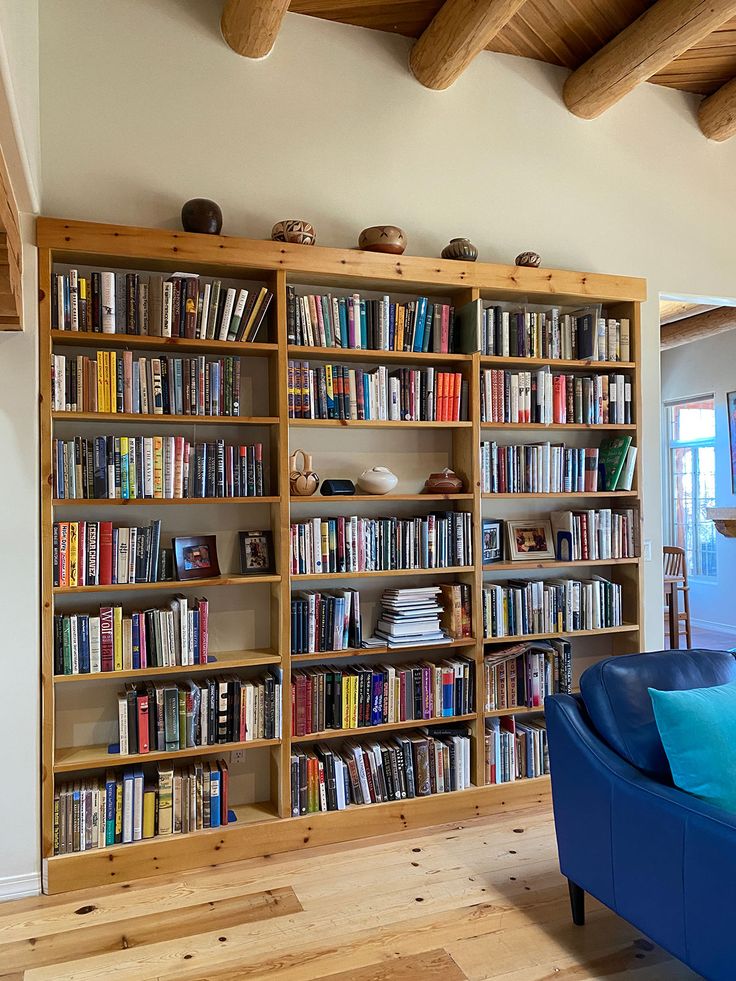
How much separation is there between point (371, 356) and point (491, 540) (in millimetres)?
1047

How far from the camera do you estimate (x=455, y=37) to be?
3109mm

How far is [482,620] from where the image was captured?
3.35 metres

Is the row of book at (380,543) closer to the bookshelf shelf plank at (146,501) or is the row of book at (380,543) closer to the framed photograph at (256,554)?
the framed photograph at (256,554)

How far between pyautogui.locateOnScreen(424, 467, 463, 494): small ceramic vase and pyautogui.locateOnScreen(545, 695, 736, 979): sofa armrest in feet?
3.76

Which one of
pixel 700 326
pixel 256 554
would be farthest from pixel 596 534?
pixel 700 326

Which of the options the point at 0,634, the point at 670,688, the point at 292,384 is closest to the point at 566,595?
the point at 670,688

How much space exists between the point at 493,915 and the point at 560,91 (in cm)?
371

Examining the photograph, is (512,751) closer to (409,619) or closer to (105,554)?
(409,619)

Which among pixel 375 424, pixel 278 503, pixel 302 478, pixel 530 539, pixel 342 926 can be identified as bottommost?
pixel 342 926

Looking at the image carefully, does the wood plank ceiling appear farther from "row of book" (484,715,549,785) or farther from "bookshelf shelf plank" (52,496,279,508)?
"row of book" (484,715,549,785)

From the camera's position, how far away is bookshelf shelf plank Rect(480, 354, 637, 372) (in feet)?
11.1

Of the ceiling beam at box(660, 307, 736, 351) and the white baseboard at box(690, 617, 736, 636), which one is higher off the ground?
the ceiling beam at box(660, 307, 736, 351)

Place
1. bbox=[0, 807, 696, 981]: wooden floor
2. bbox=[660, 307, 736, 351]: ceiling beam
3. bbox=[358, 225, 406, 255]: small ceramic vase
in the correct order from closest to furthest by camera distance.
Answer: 1. bbox=[0, 807, 696, 981]: wooden floor
2. bbox=[358, 225, 406, 255]: small ceramic vase
3. bbox=[660, 307, 736, 351]: ceiling beam

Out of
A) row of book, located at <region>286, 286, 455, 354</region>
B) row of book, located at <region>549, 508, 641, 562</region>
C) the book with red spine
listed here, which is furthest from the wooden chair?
the book with red spine
